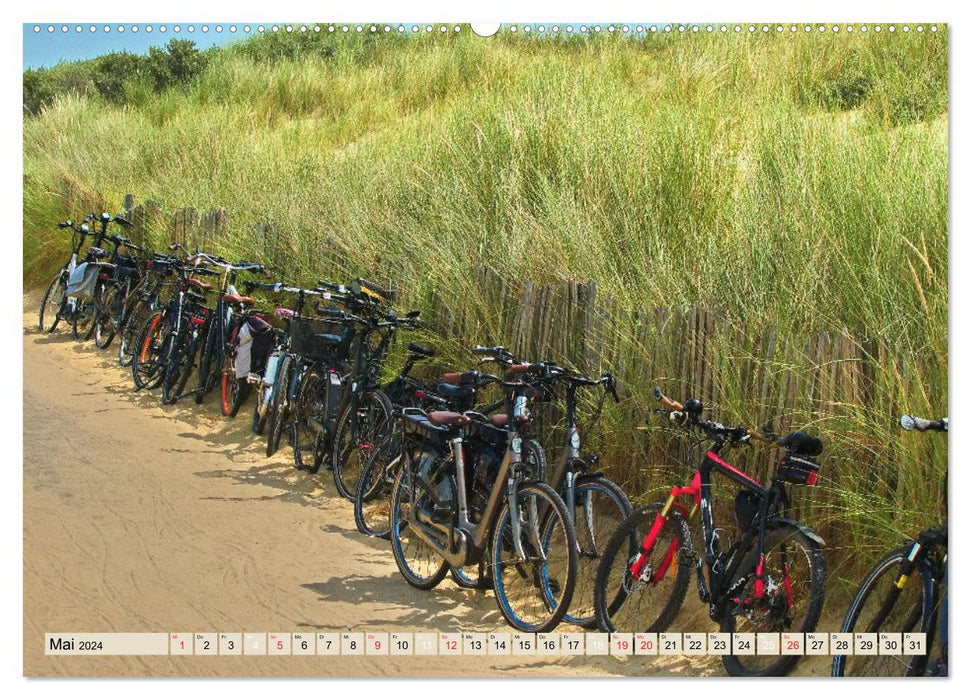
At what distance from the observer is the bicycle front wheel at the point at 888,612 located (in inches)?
165

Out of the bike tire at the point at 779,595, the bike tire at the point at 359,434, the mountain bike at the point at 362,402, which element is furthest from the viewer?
the mountain bike at the point at 362,402

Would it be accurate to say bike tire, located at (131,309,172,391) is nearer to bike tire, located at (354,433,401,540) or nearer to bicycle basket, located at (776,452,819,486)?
bike tire, located at (354,433,401,540)

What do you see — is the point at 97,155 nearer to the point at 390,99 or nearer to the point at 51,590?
the point at 390,99

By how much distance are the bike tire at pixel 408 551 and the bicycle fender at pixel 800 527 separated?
74.0 inches

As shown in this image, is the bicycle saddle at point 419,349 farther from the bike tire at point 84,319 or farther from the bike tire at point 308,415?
the bike tire at point 84,319

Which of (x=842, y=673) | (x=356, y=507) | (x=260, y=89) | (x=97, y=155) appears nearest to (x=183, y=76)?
(x=260, y=89)

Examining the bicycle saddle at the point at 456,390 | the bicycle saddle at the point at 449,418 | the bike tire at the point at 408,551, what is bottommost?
the bike tire at the point at 408,551

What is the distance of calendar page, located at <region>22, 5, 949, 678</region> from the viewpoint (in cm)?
489

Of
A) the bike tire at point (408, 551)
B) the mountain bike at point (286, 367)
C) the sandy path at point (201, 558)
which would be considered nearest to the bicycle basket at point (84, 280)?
the sandy path at point (201, 558)

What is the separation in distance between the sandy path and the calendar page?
2 centimetres

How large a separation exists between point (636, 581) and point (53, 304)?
19.6 ft

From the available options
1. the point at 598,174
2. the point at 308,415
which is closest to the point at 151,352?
the point at 308,415

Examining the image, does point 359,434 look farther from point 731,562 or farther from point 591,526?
point 731,562

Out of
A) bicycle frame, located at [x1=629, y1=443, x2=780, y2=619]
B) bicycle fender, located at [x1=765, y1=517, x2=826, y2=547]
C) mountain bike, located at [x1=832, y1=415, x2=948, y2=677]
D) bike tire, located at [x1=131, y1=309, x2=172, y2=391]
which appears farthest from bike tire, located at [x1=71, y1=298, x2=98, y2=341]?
mountain bike, located at [x1=832, y1=415, x2=948, y2=677]
